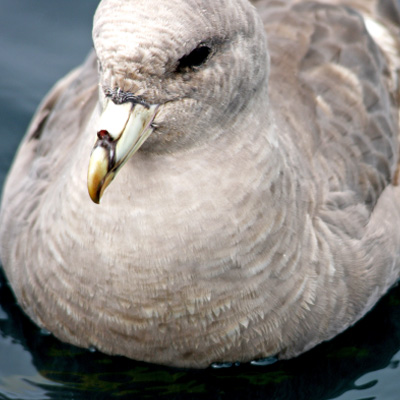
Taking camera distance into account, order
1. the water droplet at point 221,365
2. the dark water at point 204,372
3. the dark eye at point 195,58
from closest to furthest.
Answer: the dark eye at point 195,58, the water droplet at point 221,365, the dark water at point 204,372

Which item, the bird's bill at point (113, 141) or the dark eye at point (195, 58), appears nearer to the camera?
the bird's bill at point (113, 141)

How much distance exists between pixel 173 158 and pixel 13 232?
3.96 feet

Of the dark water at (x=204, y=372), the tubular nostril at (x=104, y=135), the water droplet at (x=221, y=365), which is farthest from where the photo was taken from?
the dark water at (x=204, y=372)

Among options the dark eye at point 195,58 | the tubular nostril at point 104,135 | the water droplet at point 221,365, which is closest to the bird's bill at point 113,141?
the tubular nostril at point 104,135

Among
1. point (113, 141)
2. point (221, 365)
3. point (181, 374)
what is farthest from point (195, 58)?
point (181, 374)

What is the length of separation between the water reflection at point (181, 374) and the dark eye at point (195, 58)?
1567 mm

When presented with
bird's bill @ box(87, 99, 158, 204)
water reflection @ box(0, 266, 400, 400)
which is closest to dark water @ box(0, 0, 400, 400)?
water reflection @ box(0, 266, 400, 400)

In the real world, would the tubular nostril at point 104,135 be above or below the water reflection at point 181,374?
above

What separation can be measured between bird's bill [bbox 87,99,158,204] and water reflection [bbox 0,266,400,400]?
4.36ft

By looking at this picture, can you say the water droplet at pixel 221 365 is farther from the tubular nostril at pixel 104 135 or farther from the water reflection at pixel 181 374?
the tubular nostril at pixel 104 135

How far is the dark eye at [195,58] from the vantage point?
385cm

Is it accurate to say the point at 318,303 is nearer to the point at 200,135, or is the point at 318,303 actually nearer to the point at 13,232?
the point at 200,135

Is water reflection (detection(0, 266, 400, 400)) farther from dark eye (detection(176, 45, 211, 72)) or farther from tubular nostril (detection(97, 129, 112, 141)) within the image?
dark eye (detection(176, 45, 211, 72))

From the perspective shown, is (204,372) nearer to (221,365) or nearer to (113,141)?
(221,365)
